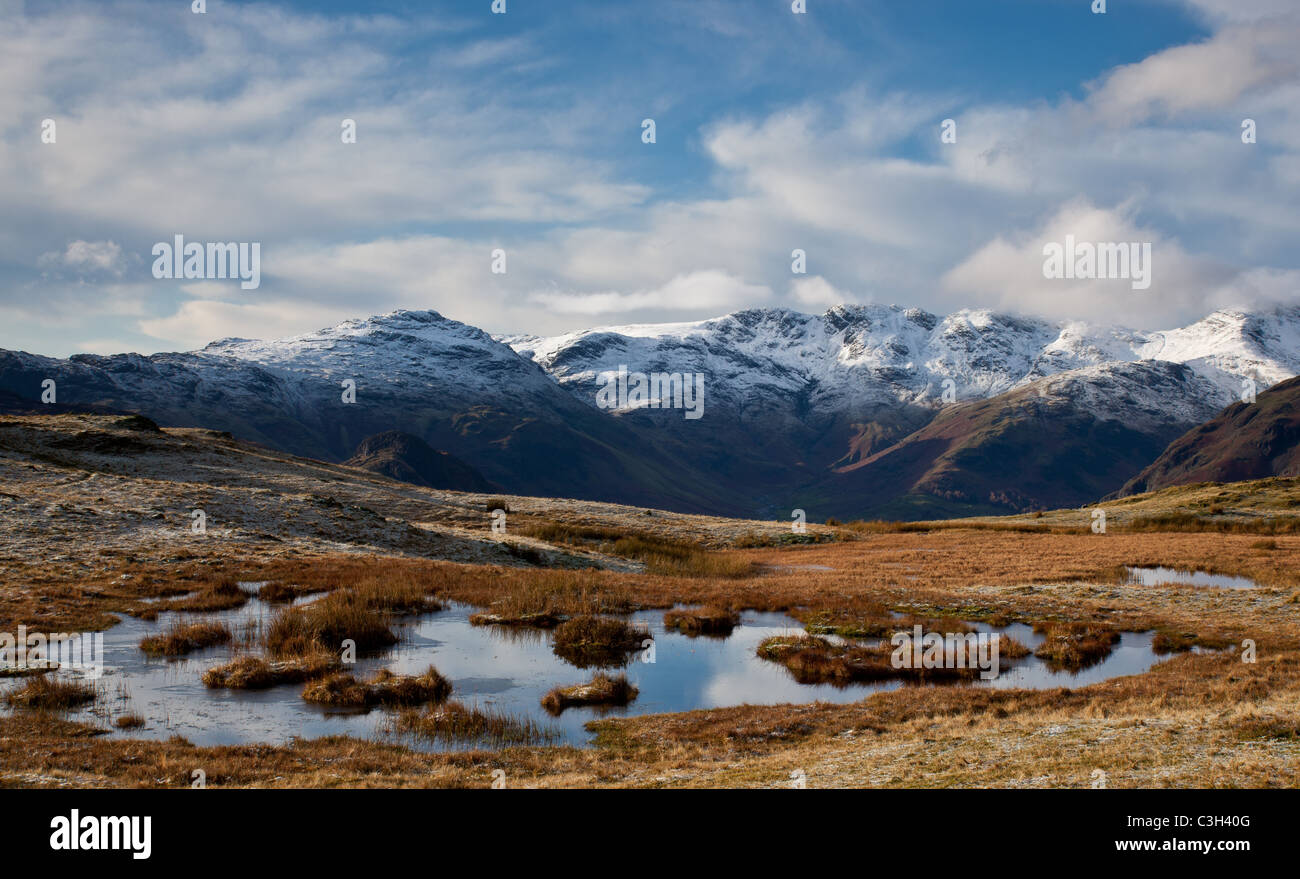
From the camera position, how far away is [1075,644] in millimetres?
31219

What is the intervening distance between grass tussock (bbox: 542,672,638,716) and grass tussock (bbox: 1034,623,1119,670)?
53.1ft

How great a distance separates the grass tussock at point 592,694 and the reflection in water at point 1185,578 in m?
36.3

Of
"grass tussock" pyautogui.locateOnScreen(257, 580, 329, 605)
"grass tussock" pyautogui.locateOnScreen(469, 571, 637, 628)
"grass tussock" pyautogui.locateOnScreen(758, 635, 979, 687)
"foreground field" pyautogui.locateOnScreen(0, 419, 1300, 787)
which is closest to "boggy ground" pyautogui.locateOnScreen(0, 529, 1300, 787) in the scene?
"foreground field" pyautogui.locateOnScreen(0, 419, 1300, 787)

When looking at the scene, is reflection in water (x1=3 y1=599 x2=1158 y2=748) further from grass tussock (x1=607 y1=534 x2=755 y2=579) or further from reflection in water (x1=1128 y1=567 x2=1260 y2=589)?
grass tussock (x1=607 y1=534 x2=755 y2=579)

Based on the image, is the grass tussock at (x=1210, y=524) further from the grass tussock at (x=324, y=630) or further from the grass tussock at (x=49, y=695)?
the grass tussock at (x=49, y=695)

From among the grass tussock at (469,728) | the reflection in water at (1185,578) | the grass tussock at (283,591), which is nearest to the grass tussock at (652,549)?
the reflection in water at (1185,578)

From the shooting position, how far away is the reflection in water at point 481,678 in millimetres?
20984

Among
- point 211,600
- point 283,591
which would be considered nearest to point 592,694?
point 211,600
